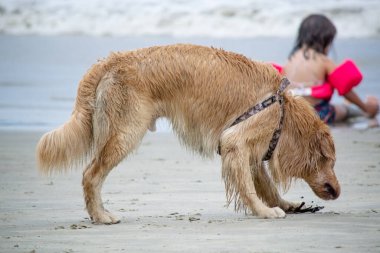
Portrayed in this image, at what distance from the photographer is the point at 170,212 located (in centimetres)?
680

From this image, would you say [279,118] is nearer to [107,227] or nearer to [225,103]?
[225,103]

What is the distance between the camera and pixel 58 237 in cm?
579

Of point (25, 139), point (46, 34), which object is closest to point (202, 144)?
point (25, 139)

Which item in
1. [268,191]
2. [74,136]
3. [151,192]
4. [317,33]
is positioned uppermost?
[317,33]

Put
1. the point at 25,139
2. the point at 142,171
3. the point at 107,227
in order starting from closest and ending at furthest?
the point at 107,227, the point at 142,171, the point at 25,139

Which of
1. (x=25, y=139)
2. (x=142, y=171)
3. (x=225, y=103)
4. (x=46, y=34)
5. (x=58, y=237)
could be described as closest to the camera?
(x=58, y=237)

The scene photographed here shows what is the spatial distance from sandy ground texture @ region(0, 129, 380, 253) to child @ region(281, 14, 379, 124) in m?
1.39

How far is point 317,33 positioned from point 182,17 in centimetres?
1315

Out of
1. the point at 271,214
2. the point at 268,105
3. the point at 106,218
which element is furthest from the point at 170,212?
the point at 268,105

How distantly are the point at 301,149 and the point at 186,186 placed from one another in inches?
51.8

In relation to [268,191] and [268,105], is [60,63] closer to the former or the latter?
[268,191]

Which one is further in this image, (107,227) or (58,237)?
(107,227)

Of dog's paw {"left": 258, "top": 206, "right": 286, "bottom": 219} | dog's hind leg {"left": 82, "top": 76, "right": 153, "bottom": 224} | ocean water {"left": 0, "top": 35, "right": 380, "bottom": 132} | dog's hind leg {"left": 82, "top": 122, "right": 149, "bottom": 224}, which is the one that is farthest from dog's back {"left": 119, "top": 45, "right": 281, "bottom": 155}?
ocean water {"left": 0, "top": 35, "right": 380, "bottom": 132}

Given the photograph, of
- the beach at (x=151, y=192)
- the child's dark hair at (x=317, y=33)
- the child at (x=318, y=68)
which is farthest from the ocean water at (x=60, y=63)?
the child's dark hair at (x=317, y=33)
